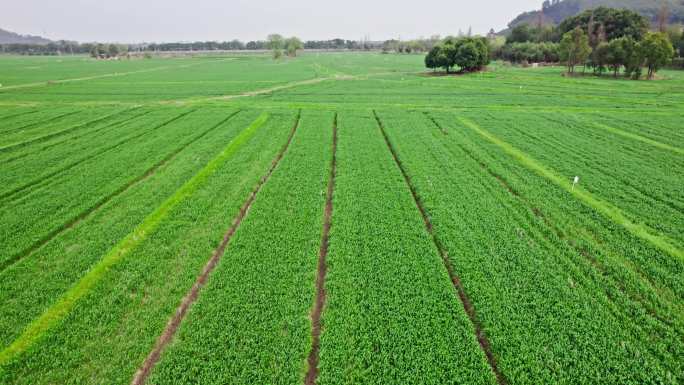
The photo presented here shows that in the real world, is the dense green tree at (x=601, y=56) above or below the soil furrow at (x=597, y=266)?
above

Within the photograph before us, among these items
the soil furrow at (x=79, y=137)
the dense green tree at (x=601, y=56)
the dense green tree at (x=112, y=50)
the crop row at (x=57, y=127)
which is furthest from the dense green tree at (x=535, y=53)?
the dense green tree at (x=112, y=50)

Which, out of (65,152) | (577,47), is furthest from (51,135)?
(577,47)

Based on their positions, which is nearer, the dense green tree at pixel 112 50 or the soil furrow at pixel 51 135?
the soil furrow at pixel 51 135

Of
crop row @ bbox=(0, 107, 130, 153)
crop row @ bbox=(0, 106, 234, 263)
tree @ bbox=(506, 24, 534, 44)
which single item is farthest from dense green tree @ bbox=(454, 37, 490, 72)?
tree @ bbox=(506, 24, 534, 44)

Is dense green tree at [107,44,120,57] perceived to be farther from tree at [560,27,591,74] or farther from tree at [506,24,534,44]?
tree at [560,27,591,74]

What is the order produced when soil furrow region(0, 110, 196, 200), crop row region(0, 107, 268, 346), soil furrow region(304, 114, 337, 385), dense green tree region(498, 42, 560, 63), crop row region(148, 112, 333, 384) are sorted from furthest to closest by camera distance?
dense green tree region(498, 42, 560, 63), soil furrow region(0, 110, 196, 200), crop row region(0, 107, 268, 346), soil furrow region(304, 114, 337, 385), crop row region(148, 112, 333, 384)

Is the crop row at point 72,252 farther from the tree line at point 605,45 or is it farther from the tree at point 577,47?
the tree at point 577,47

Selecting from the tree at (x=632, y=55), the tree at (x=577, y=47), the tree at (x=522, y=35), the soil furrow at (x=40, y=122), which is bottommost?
the soil furrow at (x=40, y=122)

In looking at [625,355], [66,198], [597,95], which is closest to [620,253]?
[625,355]
